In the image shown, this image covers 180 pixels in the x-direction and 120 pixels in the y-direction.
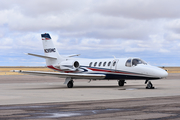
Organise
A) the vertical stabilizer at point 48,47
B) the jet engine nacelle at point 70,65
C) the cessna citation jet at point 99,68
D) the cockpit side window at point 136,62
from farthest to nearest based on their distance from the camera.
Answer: the vertical stabilizer at point 48,47
the jet engine nacelle at point 70,65
the cockpit side window at point 136,62
the cessna citation jet at point 99,68

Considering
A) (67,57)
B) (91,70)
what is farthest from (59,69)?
(91,70)

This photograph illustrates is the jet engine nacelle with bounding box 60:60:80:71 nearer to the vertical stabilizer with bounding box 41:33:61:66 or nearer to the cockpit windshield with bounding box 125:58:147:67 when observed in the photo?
the vertical stabilizer with bounding box 41:33:61:66

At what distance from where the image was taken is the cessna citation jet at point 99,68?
2309cm

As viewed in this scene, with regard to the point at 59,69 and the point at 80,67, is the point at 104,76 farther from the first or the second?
the point at 59,69

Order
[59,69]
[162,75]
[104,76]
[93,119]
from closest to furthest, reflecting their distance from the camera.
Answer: [93,119] < [162,75] < [104,76] < [59,69]

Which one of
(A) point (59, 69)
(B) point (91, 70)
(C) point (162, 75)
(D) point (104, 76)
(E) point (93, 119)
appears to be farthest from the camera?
(A) point (59, 69)

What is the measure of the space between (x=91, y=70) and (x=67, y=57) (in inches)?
178

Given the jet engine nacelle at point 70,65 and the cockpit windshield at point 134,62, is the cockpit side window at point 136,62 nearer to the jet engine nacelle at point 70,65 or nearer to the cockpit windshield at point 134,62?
the cockpit windshield at point 134,62

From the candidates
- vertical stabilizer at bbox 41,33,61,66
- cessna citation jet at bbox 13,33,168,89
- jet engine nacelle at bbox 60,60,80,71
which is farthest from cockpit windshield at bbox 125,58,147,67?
vertical stabilizer at bbox 41,33,61,66

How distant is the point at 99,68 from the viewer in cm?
2691

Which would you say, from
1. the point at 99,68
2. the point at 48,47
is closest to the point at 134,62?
the point at 99,68

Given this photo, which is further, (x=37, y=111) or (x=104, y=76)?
(x=104, y=76)

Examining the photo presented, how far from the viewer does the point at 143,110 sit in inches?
406

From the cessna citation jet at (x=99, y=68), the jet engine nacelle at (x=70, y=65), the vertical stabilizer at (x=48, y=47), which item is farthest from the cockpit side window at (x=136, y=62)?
the vertical stabilizer at (x=48, y=47)
